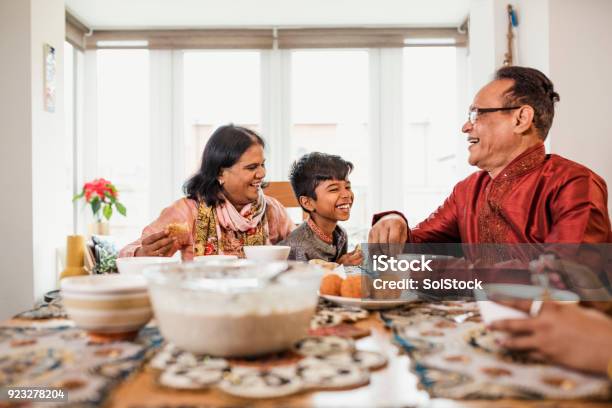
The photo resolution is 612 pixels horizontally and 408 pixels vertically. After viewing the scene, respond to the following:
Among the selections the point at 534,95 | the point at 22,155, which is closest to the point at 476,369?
the point at 534,95

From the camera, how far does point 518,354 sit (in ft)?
2.17

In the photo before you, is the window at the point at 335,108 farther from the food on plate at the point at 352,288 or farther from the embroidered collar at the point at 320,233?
the food on plate at the point at 352,288

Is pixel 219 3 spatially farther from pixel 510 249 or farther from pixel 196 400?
pixel 196 400

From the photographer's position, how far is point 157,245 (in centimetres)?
159

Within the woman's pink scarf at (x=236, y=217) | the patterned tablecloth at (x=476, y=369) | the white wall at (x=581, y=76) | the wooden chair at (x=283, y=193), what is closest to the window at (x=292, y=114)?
the white wall at (x=581, y=76)

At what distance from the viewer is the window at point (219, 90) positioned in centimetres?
565

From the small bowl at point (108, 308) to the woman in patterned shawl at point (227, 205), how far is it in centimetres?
130

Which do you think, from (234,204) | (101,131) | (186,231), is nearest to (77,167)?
(101,131)

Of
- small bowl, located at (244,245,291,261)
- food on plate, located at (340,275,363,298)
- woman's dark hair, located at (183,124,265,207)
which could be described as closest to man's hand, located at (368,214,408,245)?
small bowl, located at (244,245,291,261)

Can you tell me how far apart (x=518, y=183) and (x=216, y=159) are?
50.4 inches

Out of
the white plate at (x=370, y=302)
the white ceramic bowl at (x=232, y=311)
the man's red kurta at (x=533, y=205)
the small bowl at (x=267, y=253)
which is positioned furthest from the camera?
the man's red kurta at (x=533, y=205)

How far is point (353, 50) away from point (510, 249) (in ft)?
14.3

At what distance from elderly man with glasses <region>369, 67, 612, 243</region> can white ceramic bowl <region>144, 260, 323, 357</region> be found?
3.42 feet

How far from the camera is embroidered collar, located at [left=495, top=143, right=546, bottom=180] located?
5.79ft
